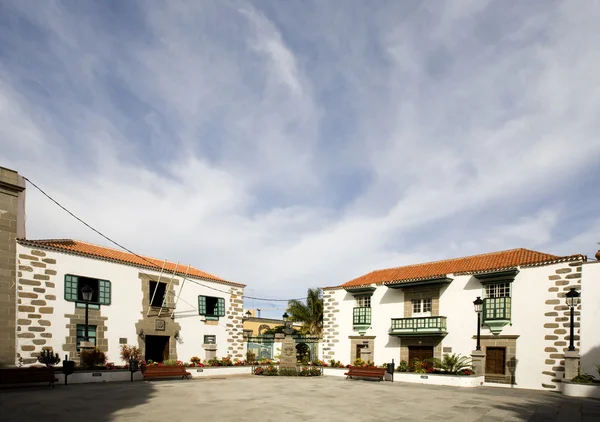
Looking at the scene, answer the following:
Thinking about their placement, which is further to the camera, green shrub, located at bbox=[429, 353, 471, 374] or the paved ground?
green shrub, located at bbox=[429, 353, 471, 374]

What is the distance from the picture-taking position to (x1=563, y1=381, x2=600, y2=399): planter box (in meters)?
14.7

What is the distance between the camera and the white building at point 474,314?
1845cm

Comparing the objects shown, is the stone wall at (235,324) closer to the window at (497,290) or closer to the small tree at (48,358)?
the small tree at (48,358)

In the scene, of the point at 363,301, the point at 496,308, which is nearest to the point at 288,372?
the point at 363,301

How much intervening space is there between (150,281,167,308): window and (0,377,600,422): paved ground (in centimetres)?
782

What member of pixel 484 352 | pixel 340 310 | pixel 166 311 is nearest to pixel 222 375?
pixel 166 311

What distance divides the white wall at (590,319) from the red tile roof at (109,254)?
63.8ft

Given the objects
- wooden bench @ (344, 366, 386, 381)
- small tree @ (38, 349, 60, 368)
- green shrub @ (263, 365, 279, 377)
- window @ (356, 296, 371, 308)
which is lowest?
green shrub @ (263, 365, 279, 377)

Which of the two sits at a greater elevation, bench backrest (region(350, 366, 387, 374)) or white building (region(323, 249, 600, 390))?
white building (region(323, 249, 600, 390))

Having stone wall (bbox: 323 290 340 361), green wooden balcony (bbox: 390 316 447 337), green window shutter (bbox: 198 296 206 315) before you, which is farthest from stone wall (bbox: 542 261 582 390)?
green window shutter (bbox: 198 296 206 315)

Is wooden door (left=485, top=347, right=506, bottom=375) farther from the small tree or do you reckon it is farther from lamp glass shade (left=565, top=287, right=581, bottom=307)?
the small tree

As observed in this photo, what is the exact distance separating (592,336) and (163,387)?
54.5 feet

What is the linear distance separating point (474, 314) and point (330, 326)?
32.3 feet

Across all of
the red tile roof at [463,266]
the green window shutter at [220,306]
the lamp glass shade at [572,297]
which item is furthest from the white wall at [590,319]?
the green window shutter at [220,306]
